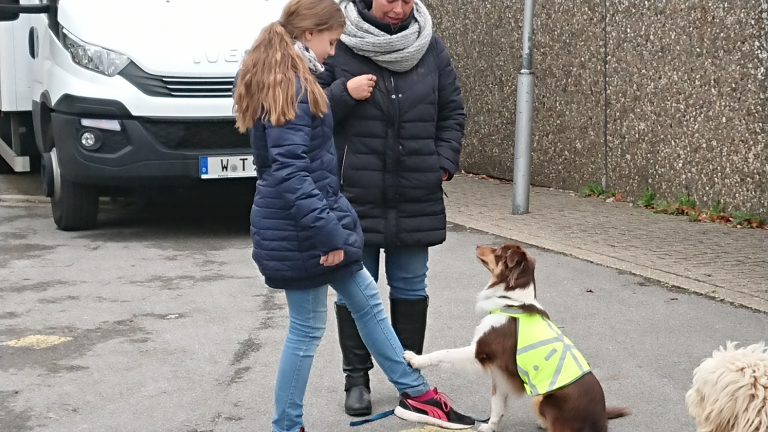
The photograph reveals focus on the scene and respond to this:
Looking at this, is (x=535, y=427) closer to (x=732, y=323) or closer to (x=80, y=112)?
(x=732, y=323)

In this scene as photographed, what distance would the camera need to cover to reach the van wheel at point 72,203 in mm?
9812

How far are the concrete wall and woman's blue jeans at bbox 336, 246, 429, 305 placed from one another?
4.99 meters

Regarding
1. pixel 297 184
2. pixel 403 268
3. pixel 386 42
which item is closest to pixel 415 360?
pixel 403 268

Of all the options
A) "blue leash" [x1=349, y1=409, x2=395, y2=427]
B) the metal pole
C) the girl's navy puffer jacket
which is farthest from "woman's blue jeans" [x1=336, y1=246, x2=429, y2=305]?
the metal pole

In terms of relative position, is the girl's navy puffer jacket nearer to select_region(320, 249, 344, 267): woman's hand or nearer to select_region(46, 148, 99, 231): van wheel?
select_region(320, 249, 344, 267): woman's hand

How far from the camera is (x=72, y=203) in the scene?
9.88 meters

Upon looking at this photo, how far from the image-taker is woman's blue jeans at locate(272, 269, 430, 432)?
4730 mm

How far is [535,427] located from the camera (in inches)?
202

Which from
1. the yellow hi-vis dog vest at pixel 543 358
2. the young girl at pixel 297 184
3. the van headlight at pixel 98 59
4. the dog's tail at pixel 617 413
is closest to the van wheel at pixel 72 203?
the van headlight at pixel 98 59

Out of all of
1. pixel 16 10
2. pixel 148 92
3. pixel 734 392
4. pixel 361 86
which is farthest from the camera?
pixel 16 10

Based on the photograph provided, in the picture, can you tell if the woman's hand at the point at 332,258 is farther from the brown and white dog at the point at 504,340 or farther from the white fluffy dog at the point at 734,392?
the white fluffy dog at the point at 734,392

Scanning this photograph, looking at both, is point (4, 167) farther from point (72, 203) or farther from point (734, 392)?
point (734, 392)

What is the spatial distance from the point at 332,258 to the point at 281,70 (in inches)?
29.2

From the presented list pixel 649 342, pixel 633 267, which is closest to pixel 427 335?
pixel 649 342
